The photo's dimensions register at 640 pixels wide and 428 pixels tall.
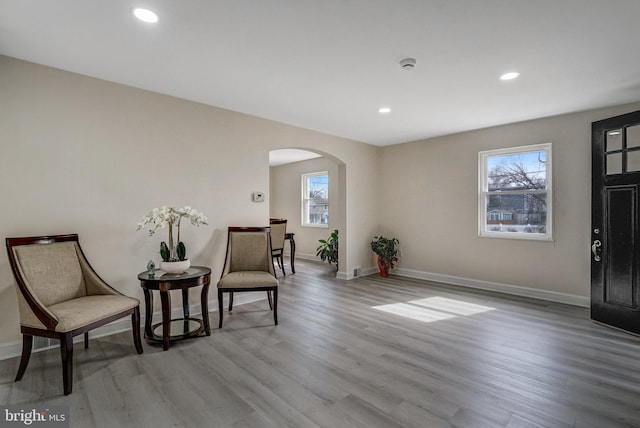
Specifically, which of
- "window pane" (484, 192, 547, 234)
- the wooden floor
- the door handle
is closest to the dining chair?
the wooden floor

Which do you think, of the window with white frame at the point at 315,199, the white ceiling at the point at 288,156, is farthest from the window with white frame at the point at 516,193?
the window with white frame at the point at 315,199

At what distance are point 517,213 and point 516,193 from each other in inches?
11.8

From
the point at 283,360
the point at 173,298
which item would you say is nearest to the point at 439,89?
the point at 283,360

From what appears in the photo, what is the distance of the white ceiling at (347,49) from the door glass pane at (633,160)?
0.68 m

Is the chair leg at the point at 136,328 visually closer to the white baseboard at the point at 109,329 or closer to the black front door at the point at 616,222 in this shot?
the white baseboard at the point at 109,329

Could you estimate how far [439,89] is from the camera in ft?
10.7

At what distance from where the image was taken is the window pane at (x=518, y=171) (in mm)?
4395

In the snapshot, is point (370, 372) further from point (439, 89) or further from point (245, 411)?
point (439, 89)

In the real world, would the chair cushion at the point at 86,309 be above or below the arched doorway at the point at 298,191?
below

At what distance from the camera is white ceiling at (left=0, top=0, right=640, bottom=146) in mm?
1994

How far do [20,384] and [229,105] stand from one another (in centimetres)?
315

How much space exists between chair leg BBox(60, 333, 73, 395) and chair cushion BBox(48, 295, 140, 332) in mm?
75

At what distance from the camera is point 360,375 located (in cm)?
231

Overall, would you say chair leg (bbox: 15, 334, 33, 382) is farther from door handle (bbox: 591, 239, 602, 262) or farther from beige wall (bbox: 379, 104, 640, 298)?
door handle (bbox: 591, 239, 602, 262)
